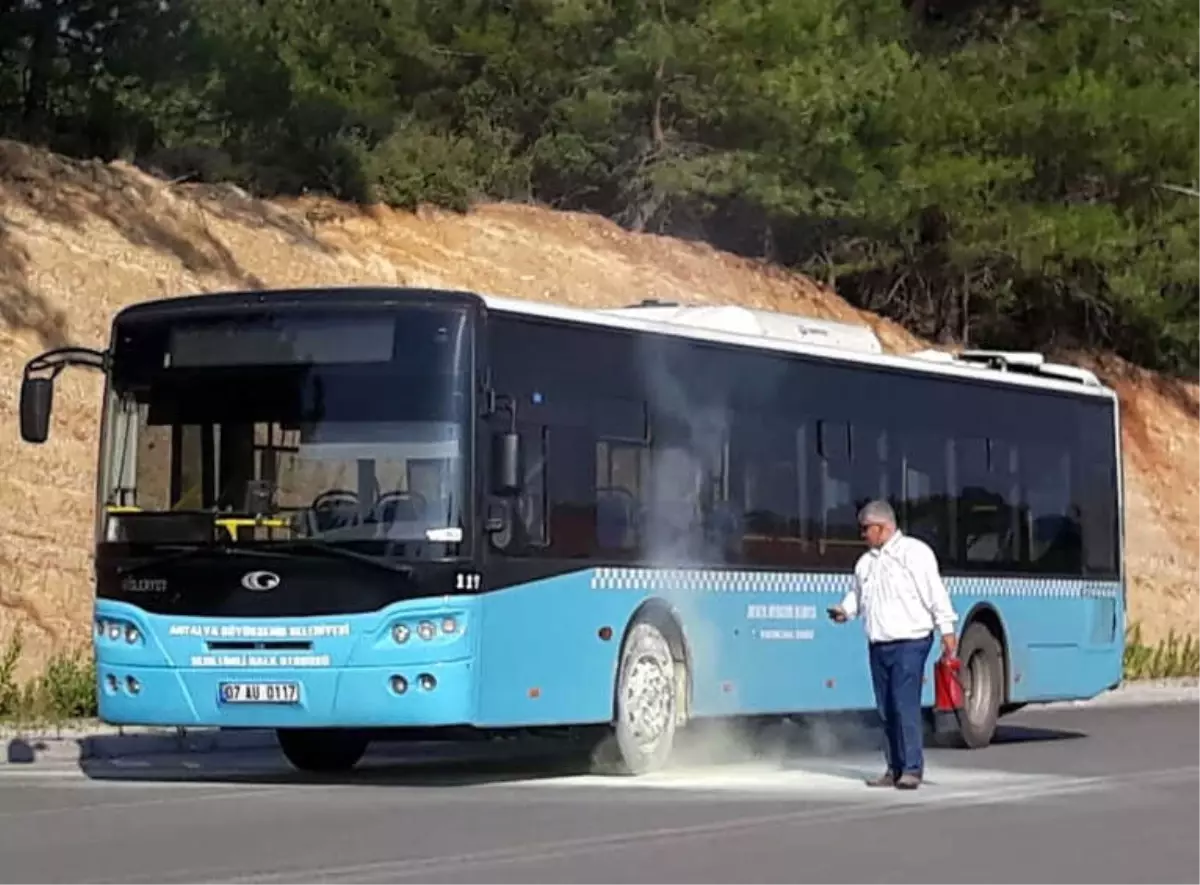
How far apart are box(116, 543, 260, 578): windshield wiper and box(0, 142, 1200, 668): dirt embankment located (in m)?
10.9

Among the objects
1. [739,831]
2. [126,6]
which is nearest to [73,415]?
[126,6]

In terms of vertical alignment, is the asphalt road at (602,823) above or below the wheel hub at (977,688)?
below

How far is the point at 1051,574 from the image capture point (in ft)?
82.0

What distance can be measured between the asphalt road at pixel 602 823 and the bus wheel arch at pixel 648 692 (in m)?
0.24

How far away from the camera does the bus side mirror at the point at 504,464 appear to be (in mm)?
17531

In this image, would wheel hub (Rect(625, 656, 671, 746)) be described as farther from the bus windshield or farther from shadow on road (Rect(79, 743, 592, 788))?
the bus windshield

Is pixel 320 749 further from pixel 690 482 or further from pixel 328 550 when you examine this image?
pixel 690 482

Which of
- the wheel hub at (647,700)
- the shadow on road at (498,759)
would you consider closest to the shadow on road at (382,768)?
the shadow on road at (498,759)

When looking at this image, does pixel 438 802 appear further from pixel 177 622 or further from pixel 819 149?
pixel 819 149

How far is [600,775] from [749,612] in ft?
6.14

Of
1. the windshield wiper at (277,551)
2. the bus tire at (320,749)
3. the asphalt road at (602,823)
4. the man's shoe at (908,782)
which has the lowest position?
the asphalt road at (602,823)

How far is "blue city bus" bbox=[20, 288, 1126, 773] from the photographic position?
17.4 metres

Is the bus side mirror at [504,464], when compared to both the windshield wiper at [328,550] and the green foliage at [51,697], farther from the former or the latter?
the green foliage at [51,697]

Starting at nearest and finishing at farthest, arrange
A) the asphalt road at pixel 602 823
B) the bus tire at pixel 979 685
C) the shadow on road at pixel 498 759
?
the asphalt road at pixel 602 823, the shadow on road at pixel 498 759, the bus tire at pixel 979 685
